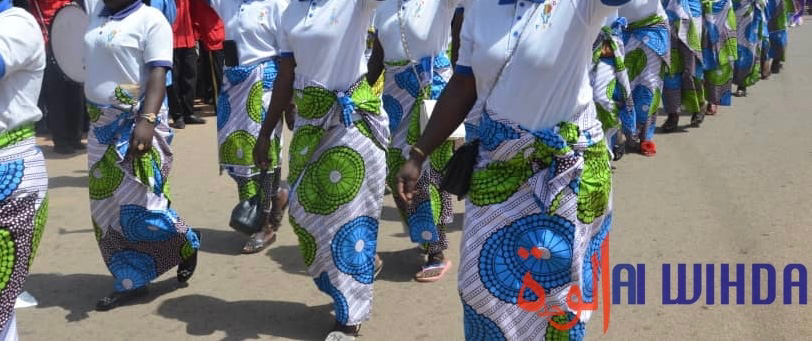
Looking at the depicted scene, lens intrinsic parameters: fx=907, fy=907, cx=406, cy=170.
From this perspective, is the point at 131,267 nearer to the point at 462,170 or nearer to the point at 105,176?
the point at 105,176

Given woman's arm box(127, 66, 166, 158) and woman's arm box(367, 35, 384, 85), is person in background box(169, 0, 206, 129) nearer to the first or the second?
woman's arm box(367, 35, 384, 85)

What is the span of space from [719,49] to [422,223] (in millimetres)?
5907

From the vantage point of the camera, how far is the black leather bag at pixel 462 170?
2938 mm

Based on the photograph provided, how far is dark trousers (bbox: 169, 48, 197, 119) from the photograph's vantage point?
403 inches

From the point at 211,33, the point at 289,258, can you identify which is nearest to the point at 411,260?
the point at 289,258

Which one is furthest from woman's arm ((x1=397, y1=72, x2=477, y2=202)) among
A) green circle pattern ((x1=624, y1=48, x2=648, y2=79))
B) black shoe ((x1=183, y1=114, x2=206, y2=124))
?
black shoe ((x1=183, y1=114, x2=206, y2=124))

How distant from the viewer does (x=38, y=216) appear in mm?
3234

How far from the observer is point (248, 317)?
183 inches

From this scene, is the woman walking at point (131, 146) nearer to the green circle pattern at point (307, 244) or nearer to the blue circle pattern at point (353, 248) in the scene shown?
the green circle pattern at point (307, 244)

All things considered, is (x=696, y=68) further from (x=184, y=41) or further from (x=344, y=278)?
(x=344, y=278)

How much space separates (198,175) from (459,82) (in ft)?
17.6

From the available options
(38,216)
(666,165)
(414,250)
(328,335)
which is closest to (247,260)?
(414,250)

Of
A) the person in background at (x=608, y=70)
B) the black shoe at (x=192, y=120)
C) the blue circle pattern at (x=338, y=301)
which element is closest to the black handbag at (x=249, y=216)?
the blue circle pattern at (x=338, y=301)

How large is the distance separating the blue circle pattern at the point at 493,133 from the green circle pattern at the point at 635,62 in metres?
5.16
